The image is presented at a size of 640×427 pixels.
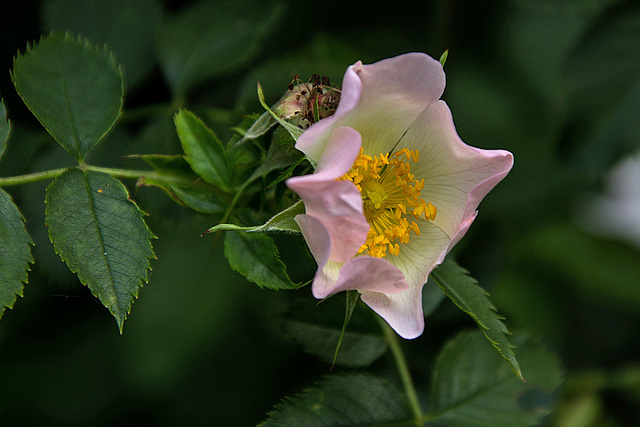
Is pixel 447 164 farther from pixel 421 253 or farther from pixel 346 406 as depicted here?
pixel 346 406

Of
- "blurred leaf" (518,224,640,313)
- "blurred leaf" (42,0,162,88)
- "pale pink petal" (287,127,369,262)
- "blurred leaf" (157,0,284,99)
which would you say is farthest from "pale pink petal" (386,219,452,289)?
"blurred leaf" (518,224,640,313)

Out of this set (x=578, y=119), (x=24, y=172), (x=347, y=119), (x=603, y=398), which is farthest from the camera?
(x=603, y=398)

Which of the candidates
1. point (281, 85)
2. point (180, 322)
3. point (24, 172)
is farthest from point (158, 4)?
point (180, 322)

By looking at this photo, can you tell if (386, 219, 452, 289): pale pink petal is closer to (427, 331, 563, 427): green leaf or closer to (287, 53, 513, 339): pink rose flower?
(287, 53, 513, 339): pink rose flower

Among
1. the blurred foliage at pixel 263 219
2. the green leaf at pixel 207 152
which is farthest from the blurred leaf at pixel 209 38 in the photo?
the green leaf at pixel 207 152

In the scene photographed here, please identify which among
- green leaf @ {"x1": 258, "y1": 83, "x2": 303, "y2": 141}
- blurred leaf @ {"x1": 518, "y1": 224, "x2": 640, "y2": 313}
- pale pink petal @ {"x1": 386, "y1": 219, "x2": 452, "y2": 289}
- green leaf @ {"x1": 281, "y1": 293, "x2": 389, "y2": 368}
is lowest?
blurred leaf @ {"x1": 518, "y1": 224, "x2": 640, "y2": 313}

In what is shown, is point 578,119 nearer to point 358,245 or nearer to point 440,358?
point 440,358

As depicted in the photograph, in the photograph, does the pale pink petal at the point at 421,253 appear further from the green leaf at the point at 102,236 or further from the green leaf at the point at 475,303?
the green leaf at the point at 102,236
